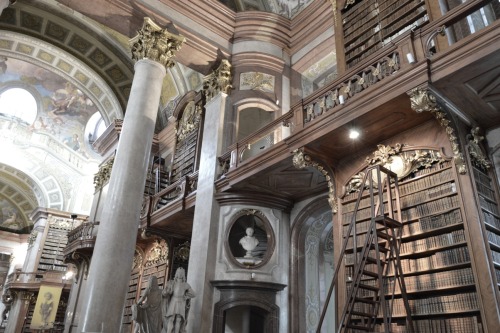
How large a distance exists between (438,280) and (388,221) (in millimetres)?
775

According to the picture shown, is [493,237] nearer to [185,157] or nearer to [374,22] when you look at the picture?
[374,22]

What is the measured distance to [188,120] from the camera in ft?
35.8

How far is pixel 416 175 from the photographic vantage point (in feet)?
Result: 16.3

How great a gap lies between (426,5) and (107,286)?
5.93 meters

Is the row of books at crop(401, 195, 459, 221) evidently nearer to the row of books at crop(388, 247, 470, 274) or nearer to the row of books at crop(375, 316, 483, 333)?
the row of books at crop(388, 247, 470, 274)

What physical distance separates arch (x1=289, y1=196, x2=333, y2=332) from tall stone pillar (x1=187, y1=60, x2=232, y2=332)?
145 cm

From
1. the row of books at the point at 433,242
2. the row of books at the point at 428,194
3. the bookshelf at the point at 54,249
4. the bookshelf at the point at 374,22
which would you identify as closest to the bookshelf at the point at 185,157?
the bookshelf at the point at 374,22

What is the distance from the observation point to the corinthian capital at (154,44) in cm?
793

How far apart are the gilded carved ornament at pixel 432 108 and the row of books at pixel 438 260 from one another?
34.2 inches

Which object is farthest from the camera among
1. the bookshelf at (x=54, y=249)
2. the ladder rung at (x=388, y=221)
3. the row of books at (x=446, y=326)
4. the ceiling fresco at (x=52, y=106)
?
the ceiling fresco at (x=52, y=106)

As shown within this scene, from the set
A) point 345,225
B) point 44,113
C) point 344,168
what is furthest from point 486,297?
point 44,113

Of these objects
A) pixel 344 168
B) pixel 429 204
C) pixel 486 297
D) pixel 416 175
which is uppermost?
pixel 344 168

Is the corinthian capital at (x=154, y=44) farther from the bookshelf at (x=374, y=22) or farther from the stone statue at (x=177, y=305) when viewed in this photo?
the stone statue at (x=177, y=305)

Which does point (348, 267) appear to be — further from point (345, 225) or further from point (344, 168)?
point (344, 168)
